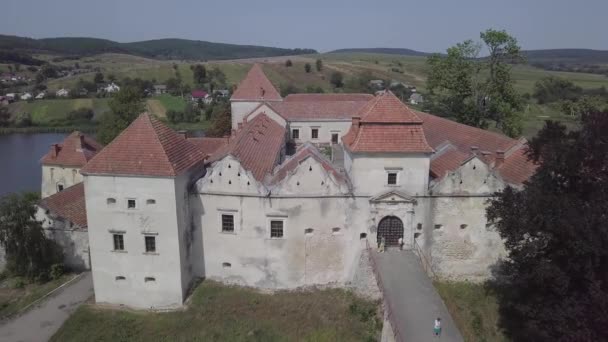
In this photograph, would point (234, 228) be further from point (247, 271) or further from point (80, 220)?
point (80, 220)

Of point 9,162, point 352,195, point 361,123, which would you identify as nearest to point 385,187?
point 352,195

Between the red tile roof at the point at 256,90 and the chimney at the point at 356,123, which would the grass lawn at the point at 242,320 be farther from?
the red tile roof at the point at 256,90

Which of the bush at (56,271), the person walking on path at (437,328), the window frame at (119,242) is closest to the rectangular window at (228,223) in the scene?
the window frame at (119,242)

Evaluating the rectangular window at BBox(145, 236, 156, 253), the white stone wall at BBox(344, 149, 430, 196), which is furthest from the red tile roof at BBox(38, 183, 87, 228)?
the white stone wall at BBox(344, 149, 430, 196)

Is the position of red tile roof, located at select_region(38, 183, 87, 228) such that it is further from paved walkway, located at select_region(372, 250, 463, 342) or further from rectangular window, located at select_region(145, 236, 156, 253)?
paved walkway, located at select_region(372, 250, 463, 342)

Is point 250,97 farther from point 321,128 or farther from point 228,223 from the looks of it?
point 228,223

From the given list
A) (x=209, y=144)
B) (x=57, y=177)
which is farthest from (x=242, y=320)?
(x=57, y=177)
